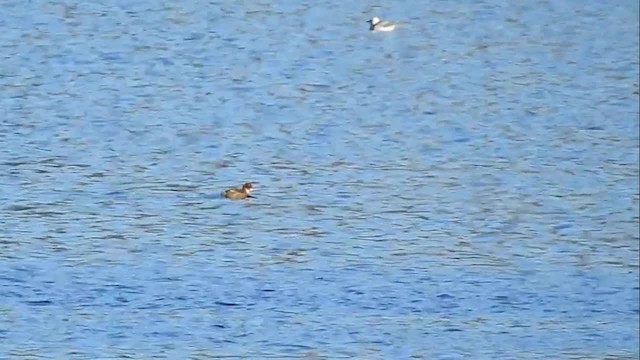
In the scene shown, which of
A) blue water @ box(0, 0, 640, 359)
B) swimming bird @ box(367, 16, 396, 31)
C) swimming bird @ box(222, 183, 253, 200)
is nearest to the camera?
blue water @ box(0, 0, 640, 359)

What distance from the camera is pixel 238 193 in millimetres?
10094

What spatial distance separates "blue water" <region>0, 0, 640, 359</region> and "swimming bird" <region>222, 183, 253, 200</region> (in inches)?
2.9

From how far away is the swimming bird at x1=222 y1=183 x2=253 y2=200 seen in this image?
1008cm

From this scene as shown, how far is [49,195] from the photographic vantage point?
10.0m

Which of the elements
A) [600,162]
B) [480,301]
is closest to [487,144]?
[600,162]

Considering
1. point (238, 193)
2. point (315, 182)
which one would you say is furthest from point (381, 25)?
point (238, 193)

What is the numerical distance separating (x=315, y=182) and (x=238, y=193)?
0.63 metres

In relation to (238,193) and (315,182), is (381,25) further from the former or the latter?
(238,193)

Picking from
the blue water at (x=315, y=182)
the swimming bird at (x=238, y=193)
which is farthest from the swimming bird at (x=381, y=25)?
the swimming bird at (x=238, y=193)

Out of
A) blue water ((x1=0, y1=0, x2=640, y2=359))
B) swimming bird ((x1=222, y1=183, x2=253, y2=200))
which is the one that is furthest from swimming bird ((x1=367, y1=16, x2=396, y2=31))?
swimming bird ((x1=222, y1=183, x2=253, y2=200))

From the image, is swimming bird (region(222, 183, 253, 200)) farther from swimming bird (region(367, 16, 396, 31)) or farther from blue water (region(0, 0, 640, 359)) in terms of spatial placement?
swimming bird (region(367, 16, 396, 31))

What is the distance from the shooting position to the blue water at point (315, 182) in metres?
8.05

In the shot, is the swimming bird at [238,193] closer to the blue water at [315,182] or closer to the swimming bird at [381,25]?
the blue water at [315,182]

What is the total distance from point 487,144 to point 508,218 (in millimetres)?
1594
